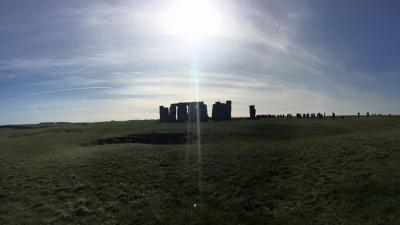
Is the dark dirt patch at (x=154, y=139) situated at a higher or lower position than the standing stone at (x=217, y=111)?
lower

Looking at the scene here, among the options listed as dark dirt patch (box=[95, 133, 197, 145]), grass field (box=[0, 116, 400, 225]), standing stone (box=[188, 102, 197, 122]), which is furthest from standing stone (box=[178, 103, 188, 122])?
grass field (box=[0, 116, 400, 225])

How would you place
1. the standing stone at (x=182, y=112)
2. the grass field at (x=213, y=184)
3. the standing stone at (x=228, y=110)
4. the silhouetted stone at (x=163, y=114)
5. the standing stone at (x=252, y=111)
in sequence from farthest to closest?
the silhouetted stone at (x=163, y=114) < the standing stone at (x=252, y=111) < the standing stone at (x=228, y=110) < the standing stone at (x=182, y=112) < the grass field at (x=213, y=184)

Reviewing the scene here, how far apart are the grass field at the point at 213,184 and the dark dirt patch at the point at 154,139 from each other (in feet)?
31.2

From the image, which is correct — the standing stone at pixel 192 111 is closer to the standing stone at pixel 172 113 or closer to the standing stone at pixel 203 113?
the standing stone at pixel 203 113

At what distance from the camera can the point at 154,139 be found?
49.0m

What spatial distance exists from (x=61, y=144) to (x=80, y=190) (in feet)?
77.1

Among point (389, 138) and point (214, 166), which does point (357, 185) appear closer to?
point (214, 166)

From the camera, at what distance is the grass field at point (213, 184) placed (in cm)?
2072

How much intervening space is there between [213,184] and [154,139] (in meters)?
24.3

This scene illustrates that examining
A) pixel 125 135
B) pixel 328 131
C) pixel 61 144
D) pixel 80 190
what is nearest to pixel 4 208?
pixel 80 190

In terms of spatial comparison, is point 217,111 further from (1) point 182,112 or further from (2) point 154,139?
(2) point 154,139

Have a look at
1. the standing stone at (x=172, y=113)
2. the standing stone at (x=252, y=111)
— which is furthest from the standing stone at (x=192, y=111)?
the standing stone at (x=252, y=111)

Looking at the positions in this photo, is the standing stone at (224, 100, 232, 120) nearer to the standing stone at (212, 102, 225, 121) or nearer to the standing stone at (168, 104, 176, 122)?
the standing stone at (212, 102, 225, 121)

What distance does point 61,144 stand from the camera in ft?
154
